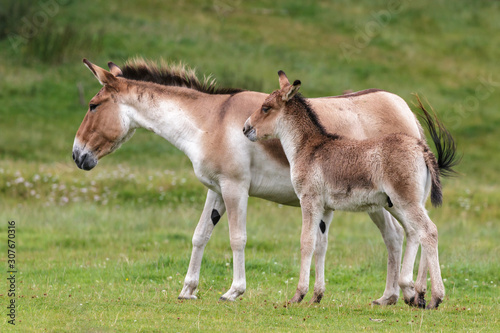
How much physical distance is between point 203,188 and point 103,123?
36.1 feet

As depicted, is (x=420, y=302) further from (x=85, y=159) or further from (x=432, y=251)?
(x=85, y=159)

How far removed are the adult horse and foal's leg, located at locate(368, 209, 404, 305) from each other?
0.04 ft

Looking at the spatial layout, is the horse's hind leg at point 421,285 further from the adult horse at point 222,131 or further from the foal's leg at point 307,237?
the foal's leg at point 307,237

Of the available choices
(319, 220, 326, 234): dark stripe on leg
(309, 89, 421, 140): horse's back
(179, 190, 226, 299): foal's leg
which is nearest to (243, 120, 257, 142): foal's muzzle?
(309, 89, 421, 140): horse's back

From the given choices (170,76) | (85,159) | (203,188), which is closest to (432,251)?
(170,76)

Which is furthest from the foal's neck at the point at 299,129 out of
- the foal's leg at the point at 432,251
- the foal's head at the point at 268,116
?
the foal's leg at the point at 432,251

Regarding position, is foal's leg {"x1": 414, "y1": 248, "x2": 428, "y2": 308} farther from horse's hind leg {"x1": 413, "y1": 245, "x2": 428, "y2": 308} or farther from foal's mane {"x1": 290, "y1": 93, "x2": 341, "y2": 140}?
foal's mane {"x1": 290, "y1": 93, "x2": 341, "y2": 140}

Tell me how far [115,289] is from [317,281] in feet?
10.8

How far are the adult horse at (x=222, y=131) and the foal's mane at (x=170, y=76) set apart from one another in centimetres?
1

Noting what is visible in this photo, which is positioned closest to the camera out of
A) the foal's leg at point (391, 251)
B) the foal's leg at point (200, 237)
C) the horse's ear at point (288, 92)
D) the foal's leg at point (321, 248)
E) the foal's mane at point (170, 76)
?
the horse's ear at point (288, 92)

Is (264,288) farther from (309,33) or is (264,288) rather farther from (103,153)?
(309,33)

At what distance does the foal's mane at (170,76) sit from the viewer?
10.2 meters

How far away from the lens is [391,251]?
9820mm

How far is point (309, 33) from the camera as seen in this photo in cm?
4431
